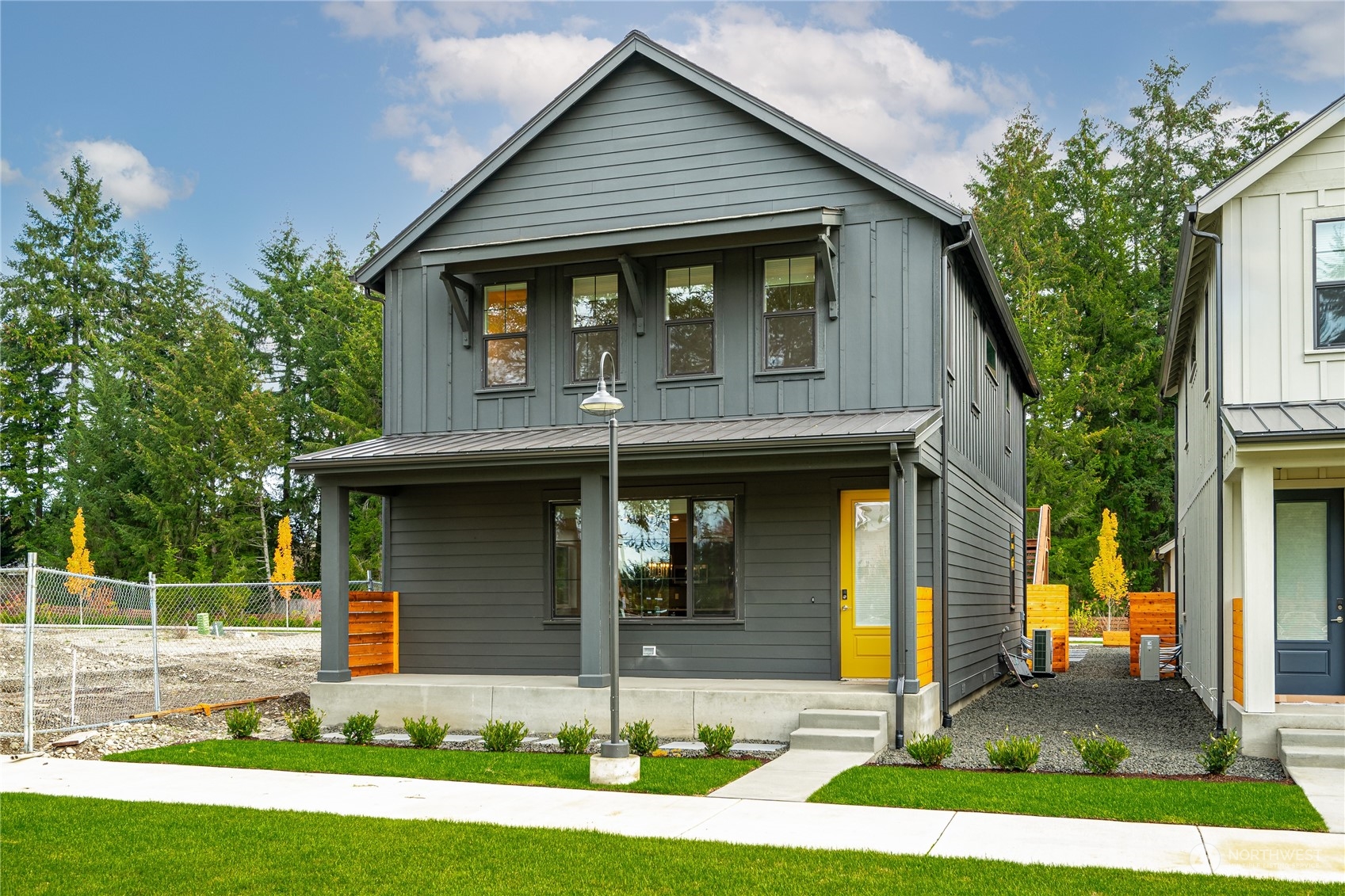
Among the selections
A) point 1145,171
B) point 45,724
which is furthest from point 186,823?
point 1145,171

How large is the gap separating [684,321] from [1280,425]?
657 cm

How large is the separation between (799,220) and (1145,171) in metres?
35.1

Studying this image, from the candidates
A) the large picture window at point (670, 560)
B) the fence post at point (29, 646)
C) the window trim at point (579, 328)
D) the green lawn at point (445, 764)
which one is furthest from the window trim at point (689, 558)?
the fence post at point (29, 646)

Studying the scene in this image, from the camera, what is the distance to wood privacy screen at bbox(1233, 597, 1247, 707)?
36.7 feet

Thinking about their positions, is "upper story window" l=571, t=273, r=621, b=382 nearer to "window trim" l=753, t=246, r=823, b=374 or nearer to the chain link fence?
"window trim" l=753, t=246, r=823, b=374

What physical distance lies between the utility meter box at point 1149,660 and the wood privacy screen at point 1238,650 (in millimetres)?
8142

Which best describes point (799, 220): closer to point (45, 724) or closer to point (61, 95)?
point (45, 724)

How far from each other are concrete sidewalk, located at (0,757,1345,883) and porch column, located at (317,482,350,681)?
10.5 feet

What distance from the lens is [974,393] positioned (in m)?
16.3

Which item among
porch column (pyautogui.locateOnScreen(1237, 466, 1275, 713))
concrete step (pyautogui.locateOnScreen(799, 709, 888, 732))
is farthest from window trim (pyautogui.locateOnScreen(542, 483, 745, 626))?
porch column (pyautogui.locateOnScreen(1237, 466, 1275, 713))

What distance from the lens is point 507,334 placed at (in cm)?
1502

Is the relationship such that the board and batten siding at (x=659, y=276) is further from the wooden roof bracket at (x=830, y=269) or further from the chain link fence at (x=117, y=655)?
the chain link fence at (x=117, y=655)

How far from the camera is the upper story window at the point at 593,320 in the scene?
1449cm

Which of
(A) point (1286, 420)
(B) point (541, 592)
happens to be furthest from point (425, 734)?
(A) point (1286, 420)
